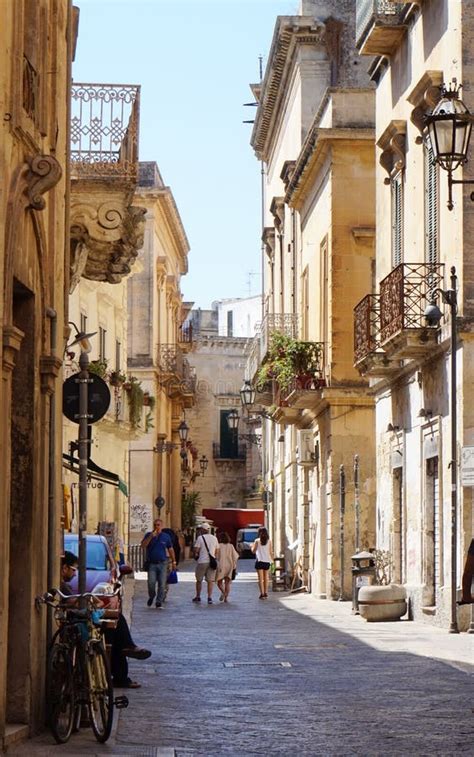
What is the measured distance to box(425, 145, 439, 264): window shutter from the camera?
2434 cm

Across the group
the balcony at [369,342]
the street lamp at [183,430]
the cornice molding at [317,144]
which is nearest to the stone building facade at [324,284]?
the cornice molding at [317,144]

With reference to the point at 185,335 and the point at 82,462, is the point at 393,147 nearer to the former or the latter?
the point at 82,462

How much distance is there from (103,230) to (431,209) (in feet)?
21.9

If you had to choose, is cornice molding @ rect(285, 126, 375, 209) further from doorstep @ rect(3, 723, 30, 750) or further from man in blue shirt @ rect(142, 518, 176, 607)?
doorstep @ rect(3, 723, 30, 750)

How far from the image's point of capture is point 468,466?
2119 centimetres

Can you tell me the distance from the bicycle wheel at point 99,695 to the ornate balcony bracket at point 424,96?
12.9 meters

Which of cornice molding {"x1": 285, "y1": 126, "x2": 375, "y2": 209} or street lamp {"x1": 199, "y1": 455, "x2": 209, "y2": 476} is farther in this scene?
street lamp {"x1": 199, "y1": 455, "x2": 209, "y2": 476}

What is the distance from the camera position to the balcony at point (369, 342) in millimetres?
26469

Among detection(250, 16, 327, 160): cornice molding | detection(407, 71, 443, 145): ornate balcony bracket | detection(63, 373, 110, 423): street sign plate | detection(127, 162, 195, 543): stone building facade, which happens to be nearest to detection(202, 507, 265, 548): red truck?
detection(127, 162, 195, 543): stone building facade

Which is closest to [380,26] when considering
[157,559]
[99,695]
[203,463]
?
[157,559]

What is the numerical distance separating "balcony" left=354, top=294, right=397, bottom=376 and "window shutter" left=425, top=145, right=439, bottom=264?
173cm

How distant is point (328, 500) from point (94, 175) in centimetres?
1617

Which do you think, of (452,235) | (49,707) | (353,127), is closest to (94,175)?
(452,235)

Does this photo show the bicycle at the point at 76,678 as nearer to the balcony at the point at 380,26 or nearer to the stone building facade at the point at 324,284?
the balcony at the point at 380,26
